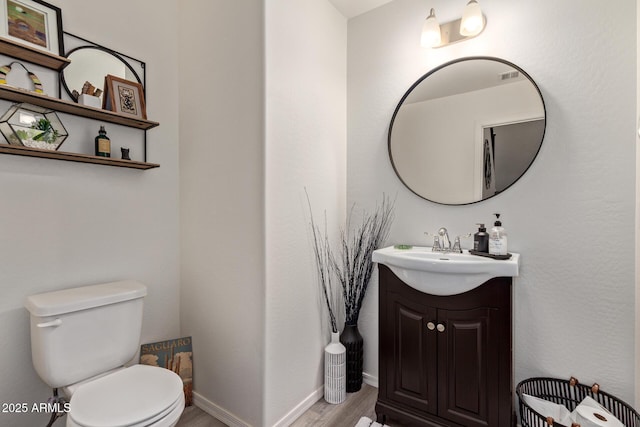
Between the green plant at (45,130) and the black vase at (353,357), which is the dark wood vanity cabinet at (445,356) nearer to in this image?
the black vase at (353,357)

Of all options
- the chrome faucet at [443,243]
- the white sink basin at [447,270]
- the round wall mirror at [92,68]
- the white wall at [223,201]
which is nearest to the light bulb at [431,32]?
the white wall at [223,201]

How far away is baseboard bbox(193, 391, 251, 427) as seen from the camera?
171cm

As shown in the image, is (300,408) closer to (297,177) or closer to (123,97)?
(297,177)

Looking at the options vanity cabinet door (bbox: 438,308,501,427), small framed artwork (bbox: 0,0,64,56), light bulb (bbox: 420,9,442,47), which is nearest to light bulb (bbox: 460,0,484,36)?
light bulb (bbox: 420,9,442,47)

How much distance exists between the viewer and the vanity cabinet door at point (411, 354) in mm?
1607

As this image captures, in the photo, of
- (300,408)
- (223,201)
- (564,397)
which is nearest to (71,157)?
(223,201)

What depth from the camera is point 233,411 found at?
5.71 feet

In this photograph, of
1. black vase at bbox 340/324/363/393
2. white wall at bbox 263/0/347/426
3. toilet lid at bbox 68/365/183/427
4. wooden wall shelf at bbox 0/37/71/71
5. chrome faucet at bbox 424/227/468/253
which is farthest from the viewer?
black vase at bbox 340/324/363/393

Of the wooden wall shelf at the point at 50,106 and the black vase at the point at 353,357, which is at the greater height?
the wooden wall shelf at the point at 50,106

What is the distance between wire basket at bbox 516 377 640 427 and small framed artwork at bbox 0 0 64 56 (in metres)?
2.77

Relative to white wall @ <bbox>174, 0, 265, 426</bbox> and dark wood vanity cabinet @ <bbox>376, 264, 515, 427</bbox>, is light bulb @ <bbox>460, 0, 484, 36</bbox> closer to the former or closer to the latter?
white wall @ <bbox>174, 0, 265, 426</bbox>

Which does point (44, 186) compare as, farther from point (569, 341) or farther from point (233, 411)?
point (569, 341)

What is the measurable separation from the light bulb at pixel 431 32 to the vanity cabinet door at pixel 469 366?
150cm

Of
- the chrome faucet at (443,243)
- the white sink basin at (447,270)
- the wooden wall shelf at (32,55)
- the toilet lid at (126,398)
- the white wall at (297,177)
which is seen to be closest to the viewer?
the toilet lid at (126,398)
